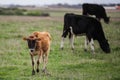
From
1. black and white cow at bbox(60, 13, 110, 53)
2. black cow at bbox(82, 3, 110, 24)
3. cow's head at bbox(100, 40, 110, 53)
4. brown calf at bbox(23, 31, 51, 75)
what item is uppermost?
brown calf at bbox(23, 31, 51, 75)

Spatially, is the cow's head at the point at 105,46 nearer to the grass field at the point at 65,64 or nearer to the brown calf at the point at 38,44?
the grass field at the point at 65,64

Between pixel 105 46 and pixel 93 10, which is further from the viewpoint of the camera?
pixel 93 10

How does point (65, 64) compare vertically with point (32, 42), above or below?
below

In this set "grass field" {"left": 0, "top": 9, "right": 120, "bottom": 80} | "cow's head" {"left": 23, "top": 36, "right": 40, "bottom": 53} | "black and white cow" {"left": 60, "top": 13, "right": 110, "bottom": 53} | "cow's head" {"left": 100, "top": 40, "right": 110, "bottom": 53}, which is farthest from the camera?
"black and white cow" {"left": 60, "top": 13, "right": 110, "bottom": 53}

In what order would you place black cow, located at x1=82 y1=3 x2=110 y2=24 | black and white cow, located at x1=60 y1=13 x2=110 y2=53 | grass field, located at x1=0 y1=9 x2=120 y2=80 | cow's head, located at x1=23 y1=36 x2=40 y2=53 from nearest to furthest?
1. cow's head, located at x1=23 y1=36 x2=40 y2=53
2. grass field, located at x1=0 y1=9 x2=120 y2=80
3. black and white cow, located at x1=60 y1=13 x2=110 y2=53
4. black cow, located at x1=82 y1=3 x2=110 y2=24

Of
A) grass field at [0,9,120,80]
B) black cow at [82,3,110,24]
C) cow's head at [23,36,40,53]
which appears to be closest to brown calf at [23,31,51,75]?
cow's head at [23,36,40,53]

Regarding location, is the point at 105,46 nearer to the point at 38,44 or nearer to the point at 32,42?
the point at 38,44

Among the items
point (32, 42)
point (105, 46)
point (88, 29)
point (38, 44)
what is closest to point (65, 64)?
point (38, 44)

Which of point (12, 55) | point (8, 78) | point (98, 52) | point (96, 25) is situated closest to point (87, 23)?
point (96, 25)

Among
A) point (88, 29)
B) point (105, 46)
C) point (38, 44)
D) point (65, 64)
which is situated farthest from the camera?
point (88, 29)

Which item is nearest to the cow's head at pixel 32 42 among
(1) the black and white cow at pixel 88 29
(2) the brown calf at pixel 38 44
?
(2) the brown calf at pixel 38 44

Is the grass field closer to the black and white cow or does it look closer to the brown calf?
the black and white cow

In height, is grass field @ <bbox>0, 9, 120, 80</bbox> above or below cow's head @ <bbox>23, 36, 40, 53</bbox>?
below

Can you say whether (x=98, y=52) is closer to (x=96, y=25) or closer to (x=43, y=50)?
(x=96, y=25)
